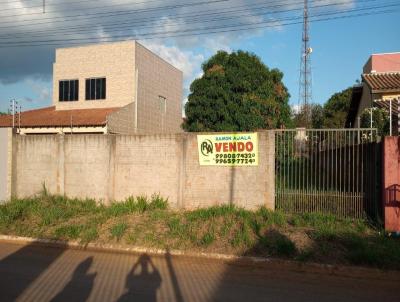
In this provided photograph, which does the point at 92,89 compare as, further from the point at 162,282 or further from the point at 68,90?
the point at 162,282

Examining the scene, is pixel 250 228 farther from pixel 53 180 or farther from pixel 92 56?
pixel 92 56

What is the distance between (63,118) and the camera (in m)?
26.5

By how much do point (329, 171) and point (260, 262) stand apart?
338 centimetres

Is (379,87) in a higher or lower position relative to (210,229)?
higher

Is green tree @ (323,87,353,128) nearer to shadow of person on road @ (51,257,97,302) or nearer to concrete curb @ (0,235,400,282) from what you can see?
concrete curb @ (0,235,400,282)

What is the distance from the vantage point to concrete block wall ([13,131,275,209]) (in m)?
11.0

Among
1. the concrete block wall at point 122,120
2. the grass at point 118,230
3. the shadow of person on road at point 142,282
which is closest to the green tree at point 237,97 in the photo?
the concrete block wall at point 122,120

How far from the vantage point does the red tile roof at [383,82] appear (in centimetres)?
1828

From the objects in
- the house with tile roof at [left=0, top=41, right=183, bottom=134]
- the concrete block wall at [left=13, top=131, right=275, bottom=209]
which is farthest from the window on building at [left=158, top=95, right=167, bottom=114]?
the concrete block wall at [left=13, top=131, right=275, bottom=209]

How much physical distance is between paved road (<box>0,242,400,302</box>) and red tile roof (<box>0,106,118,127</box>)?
16659 millimetres

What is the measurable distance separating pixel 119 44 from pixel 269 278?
924 inches

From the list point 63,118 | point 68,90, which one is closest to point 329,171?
point 63,118

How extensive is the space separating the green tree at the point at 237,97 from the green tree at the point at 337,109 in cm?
1998

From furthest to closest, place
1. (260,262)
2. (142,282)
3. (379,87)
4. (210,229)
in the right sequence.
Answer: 1. (379,87)
2. (210,229)
3. (260,262)
4. (142,282)
